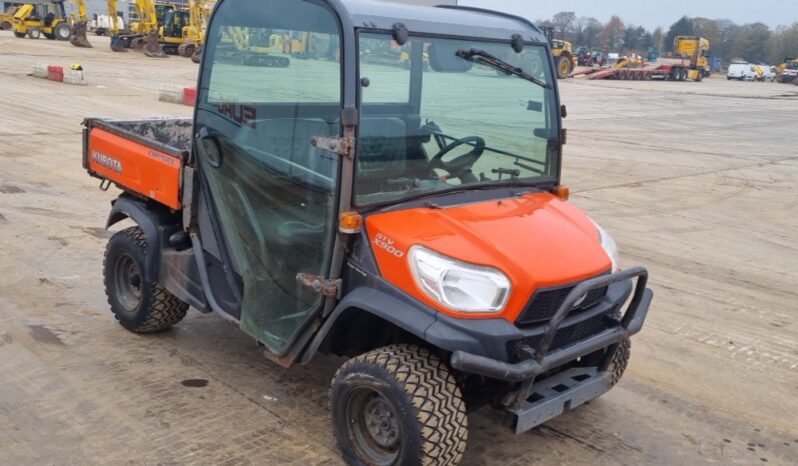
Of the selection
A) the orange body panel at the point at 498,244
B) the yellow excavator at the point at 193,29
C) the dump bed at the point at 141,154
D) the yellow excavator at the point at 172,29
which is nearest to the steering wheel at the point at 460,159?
the orange body panel at the point at 498,244

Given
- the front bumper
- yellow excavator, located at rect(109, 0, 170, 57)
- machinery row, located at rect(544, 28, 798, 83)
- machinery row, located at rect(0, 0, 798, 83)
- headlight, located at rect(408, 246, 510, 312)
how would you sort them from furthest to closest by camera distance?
1. machinery row, located at rect(544, 28, 798, 83)
2. machinery row, located at rect(0, 0, 798, 83)
3. yellow excavator, located at rect(109, 0, 170, 57)
4. headlight, located at rect(408, 246, 510, 312)
5. the front bumper

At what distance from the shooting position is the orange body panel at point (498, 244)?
3295 millimetres

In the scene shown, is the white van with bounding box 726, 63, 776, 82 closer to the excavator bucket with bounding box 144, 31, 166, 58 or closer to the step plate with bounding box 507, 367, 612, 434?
the excavator bucket with bounding box 144, 31, 166, 58

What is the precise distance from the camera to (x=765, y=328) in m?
6.00

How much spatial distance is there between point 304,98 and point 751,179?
1173 cm

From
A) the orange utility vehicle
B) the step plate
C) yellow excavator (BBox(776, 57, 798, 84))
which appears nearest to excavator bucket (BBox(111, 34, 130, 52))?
the orange utility vehicle

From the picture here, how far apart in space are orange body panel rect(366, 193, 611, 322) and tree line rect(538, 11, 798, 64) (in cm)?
8986

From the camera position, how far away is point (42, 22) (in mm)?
44594

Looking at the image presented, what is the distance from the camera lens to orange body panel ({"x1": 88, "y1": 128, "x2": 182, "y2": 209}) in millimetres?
4633

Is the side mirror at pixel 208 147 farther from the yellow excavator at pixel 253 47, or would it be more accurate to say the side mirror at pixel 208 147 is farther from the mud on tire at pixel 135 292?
the mud on tire at pixel 135 292

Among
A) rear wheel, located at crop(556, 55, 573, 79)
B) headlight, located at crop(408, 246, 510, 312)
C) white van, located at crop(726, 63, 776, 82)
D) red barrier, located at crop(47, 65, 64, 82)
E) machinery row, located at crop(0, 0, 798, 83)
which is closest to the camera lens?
headlight, located at crop(408, 246, 510, 312)

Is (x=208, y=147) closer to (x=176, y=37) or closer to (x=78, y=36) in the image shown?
(x=176, y=37)

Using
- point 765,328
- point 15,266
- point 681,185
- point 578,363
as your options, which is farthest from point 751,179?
point 15,266

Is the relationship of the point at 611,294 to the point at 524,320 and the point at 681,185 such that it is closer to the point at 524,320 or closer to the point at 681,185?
the point at 524,320
